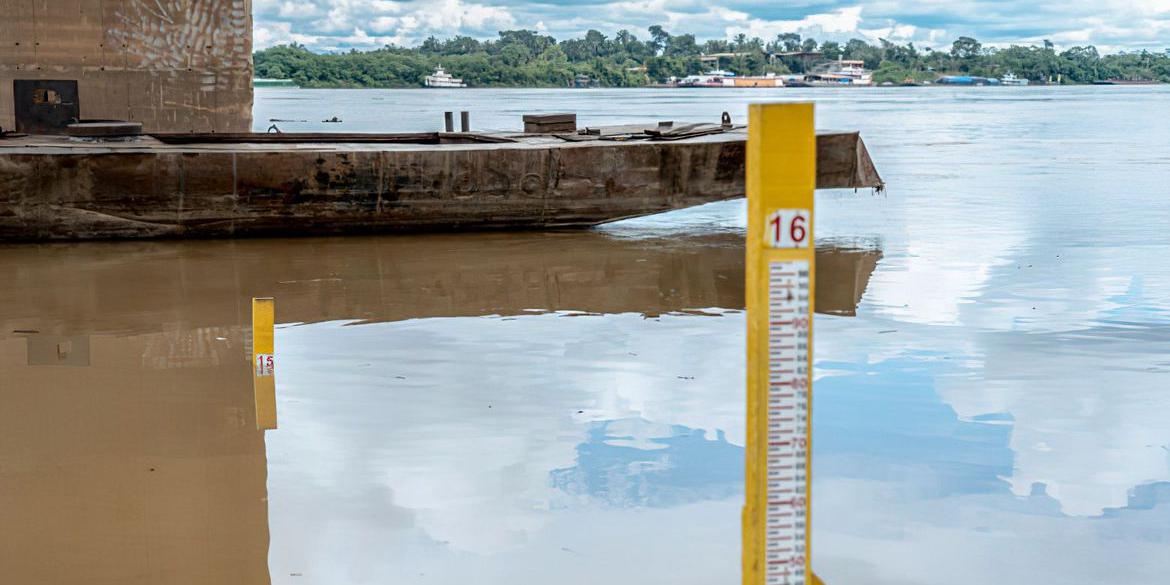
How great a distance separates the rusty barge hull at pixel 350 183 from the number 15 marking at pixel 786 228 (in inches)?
476

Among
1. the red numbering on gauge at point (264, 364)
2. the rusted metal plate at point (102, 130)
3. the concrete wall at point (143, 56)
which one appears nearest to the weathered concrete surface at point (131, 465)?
the red numbering on gauge at point (264, 364)

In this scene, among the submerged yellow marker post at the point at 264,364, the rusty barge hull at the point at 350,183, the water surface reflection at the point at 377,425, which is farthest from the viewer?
the rusty barge hull at the point at 350,183

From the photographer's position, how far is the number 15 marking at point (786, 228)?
11.7 ft

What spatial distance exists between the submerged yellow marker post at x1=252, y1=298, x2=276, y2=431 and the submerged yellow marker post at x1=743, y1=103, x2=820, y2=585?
13.7ft

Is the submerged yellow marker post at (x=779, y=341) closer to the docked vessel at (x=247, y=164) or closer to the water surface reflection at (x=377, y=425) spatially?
the water surface reflection at (x=377, y=425)

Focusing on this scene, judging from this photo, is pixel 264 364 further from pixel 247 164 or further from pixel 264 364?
pixel 247 164

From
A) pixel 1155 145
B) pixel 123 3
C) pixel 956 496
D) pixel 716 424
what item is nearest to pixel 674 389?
pixel 716 424

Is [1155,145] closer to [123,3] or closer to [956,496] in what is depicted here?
[123,3]

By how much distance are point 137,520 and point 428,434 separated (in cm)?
183

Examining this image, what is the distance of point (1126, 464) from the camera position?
22.1ft

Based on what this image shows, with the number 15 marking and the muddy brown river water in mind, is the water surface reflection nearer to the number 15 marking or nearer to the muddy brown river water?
the muddy brown river water

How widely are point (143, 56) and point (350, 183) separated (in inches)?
186

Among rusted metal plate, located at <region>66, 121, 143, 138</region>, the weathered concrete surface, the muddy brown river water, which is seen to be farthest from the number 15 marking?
rusted metal plate, located at <region>66, 121, 143, 138</region>

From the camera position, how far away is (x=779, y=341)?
143 inches
